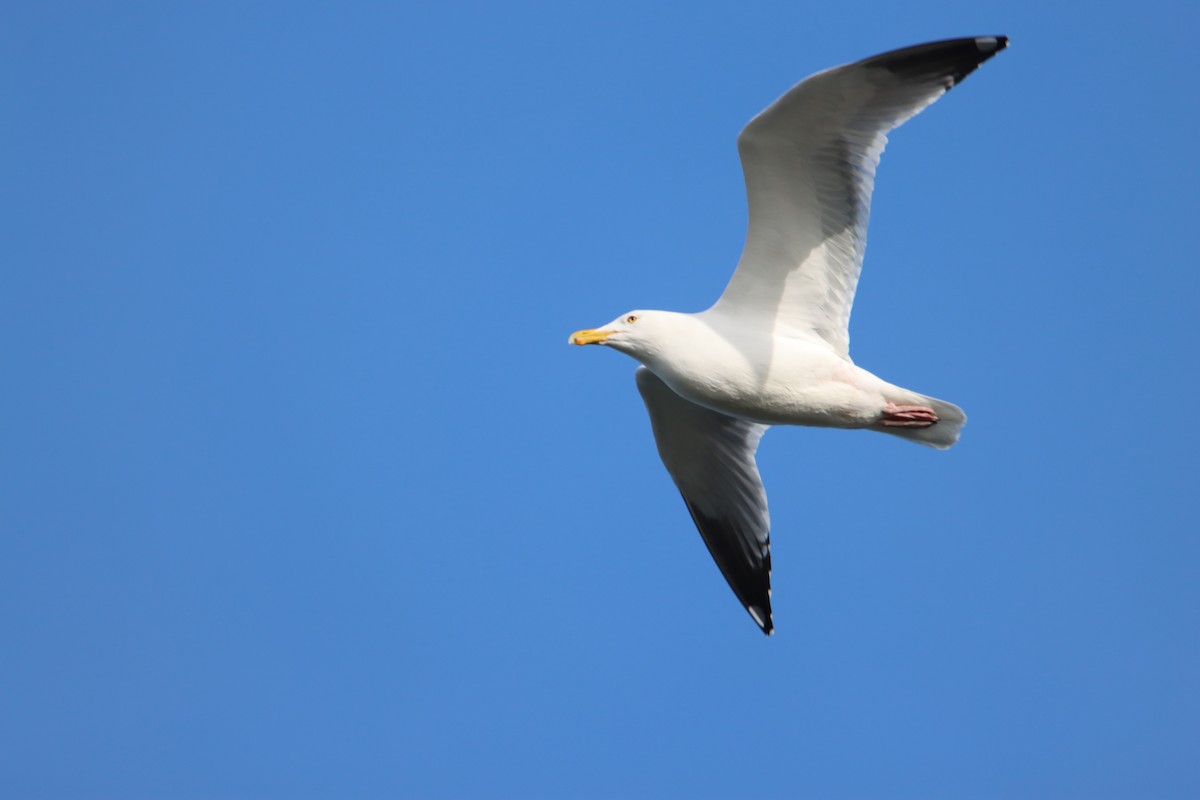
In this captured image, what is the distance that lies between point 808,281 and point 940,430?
4.01 feet

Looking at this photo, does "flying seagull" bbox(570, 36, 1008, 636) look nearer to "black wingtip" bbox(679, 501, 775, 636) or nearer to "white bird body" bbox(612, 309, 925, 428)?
"white bird body" bbox(612, 309, 925, 428)

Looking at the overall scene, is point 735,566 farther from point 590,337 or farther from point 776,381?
point 590,337

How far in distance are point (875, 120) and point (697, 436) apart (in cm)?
267

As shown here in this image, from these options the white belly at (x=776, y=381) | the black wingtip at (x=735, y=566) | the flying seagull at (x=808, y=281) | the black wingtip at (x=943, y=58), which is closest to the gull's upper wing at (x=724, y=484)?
the black wingtip at (x=735, y=566)

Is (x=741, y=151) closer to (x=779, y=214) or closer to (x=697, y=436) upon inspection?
(x=779, y=214)

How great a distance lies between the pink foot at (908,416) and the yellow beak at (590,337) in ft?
5.70

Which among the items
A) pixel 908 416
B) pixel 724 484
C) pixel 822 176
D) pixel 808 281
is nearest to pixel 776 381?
pixel 808 281

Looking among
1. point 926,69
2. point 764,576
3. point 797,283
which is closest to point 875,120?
point 926,69

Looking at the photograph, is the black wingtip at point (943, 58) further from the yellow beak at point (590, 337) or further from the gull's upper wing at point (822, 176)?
the yellow beak at point (590, 337)

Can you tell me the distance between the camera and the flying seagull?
7930mm

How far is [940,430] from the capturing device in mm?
8664

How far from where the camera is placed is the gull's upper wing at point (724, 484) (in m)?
9.73

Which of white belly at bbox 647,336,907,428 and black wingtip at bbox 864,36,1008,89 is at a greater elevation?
black wingtip at bbox 864,36,1008,89

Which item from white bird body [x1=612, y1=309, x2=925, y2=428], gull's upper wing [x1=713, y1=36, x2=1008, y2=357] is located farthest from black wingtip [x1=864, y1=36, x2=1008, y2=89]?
white bird body [x1=612, y1=309, x2=925, y2=428]
